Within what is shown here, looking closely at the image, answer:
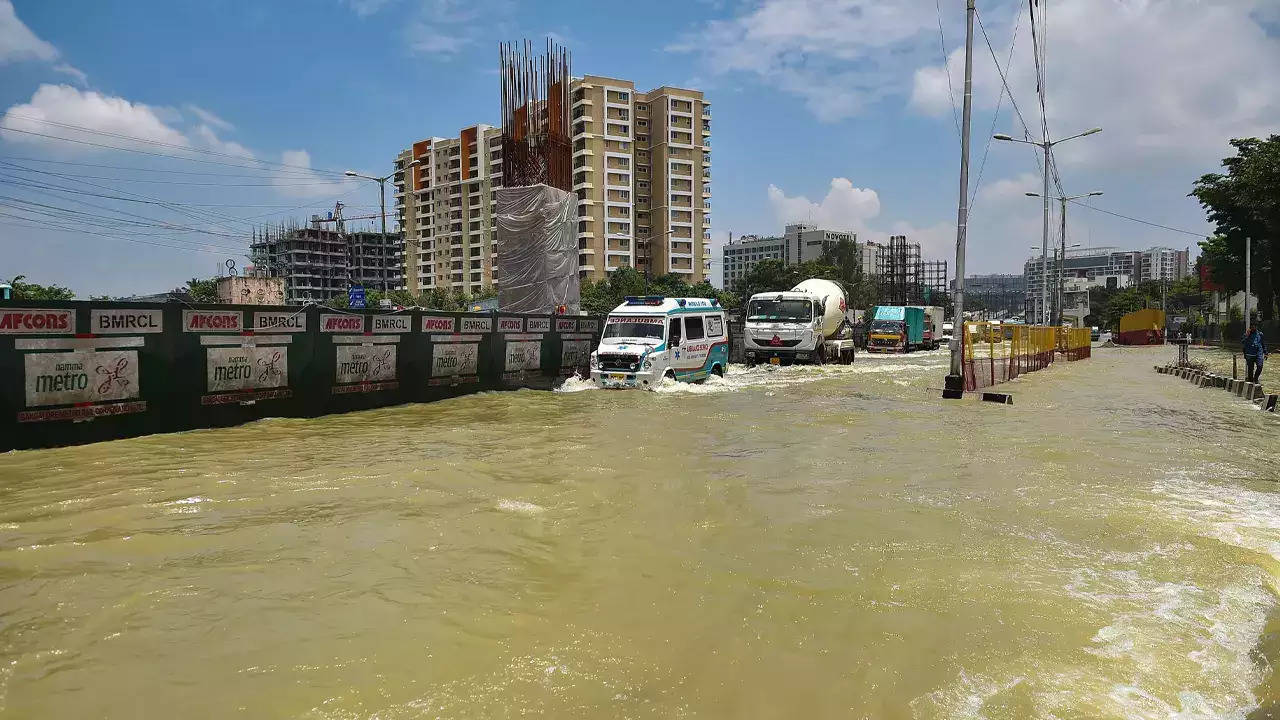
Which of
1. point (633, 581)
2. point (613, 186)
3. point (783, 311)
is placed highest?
point (613, 186)

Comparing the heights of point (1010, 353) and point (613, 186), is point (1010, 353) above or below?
below

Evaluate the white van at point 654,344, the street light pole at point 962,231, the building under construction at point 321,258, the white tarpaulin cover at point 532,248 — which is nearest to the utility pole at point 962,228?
the street light pole at point 962,231

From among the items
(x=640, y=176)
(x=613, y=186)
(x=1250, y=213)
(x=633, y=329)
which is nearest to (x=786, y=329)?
(x=633, y=329)

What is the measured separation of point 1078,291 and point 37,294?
5747 inches

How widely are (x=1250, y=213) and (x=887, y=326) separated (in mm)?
20549

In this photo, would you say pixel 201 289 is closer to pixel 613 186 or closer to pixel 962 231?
pixel 613 186

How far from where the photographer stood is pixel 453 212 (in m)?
125

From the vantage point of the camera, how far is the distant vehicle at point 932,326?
46281mm

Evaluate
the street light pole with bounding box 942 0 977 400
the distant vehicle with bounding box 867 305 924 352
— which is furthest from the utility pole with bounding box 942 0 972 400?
the distant vehicle with bounding box 867 305 924 352

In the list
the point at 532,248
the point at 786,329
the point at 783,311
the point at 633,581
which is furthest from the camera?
the point at 532,248

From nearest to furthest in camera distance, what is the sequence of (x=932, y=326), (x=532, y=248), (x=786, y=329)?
(x=786, y=329) → (x=532, y=248) → (x=932, y=326)

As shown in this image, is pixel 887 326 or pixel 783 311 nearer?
pixel 783 311

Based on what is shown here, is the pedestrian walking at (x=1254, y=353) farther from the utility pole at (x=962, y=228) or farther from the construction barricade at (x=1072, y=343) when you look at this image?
the construction barricade at (x=1072, y=343)

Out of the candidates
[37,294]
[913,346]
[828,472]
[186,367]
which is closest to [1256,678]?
[828,472]
